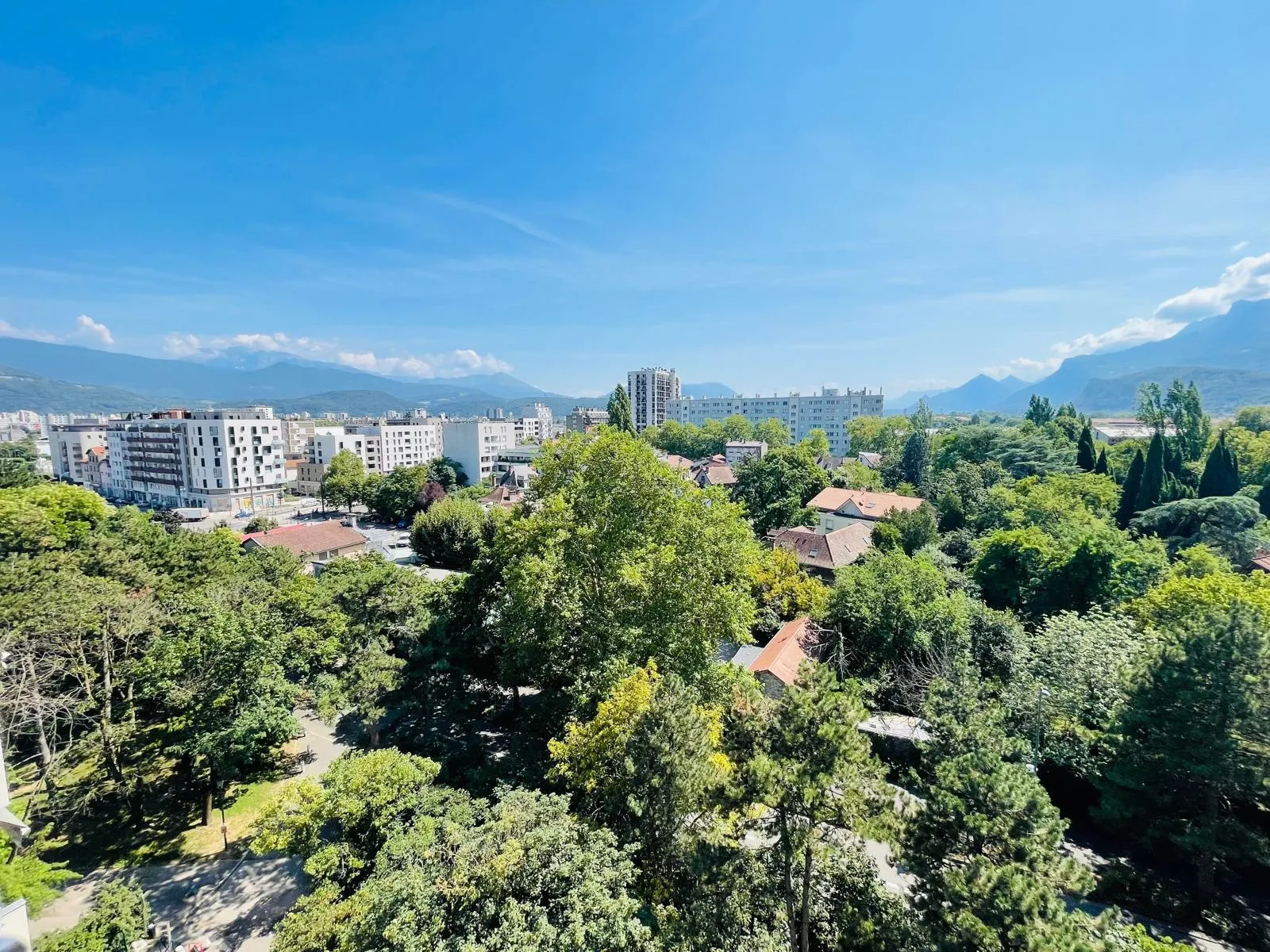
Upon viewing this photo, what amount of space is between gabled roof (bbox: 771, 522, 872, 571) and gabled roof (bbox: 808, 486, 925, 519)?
403 centimetres

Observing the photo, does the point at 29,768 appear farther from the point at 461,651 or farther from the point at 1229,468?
the point at 1229,468

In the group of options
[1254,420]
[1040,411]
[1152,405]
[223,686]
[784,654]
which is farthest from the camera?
[1040,411]

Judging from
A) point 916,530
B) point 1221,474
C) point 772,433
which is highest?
point 772,433

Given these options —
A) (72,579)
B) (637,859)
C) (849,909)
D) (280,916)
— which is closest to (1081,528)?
(849,909)

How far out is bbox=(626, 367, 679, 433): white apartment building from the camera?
5359 inches

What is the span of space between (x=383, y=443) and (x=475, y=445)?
2622 cm

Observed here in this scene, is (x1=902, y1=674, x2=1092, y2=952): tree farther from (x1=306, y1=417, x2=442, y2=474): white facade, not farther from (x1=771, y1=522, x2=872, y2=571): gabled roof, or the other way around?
(x1=306, y1=417, x2=442, y2=474): white facade

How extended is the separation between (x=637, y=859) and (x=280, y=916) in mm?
9048

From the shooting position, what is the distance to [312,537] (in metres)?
42.0

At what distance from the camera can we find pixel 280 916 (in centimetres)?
1280

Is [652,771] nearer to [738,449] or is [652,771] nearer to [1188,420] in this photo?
[1188,420]

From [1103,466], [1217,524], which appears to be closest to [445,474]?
[1103,466]

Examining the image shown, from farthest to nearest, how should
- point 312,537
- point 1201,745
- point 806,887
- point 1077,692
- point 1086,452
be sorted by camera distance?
point 1086,452, point 312,537, point 1077,692, point 1201,745, point 806,887

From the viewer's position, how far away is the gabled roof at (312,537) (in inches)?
1575
